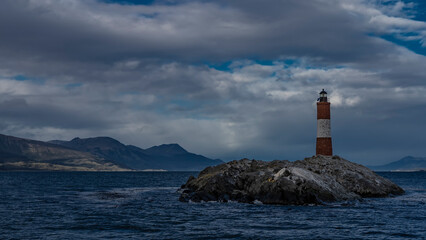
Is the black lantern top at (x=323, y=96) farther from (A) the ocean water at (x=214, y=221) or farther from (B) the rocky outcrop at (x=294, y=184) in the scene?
(A) the ocean water at (x=214, y=221)

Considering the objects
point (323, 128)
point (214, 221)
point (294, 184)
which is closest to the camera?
point (214, 221)

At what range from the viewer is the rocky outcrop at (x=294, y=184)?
3891 cm

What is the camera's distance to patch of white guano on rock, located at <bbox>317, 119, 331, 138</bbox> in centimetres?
6112

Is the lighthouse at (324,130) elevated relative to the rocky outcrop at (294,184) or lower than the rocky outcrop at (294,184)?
elevated

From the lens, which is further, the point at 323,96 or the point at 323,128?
the point at 323,96

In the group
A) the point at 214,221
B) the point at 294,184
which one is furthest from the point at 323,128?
the point at 214,221

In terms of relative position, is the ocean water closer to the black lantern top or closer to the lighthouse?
the lighthouse

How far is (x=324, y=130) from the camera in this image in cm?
6109

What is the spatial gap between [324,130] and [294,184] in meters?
24.4

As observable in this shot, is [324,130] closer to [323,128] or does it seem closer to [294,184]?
[323,128]

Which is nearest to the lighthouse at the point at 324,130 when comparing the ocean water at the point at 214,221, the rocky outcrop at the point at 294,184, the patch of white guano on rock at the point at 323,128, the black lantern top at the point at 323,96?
the patch of white guano on rock at the point at 323,128

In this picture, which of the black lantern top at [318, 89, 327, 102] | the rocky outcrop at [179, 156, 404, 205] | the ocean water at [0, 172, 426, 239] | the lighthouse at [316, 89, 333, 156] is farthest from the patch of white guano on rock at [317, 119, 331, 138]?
the ocean water at [0, 172, 426, 239]

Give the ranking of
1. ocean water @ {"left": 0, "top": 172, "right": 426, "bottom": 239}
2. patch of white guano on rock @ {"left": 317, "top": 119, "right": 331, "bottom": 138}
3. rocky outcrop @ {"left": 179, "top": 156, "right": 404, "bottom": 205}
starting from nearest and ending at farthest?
ocean water @ {"left": 0, "top": 172, "right": 426, "bottom": 239}, rocky outcrop @ {"left": 179, "top": 156, "right": 404, "bottom": 205}, patch of white guano on rock @ {"left": 317, "top": 119, "right": 331, "bottom": 138}

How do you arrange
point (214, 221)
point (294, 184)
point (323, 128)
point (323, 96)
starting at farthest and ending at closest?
point (323, 96), point (323, 128), point (294, 184), point (214, 221)
